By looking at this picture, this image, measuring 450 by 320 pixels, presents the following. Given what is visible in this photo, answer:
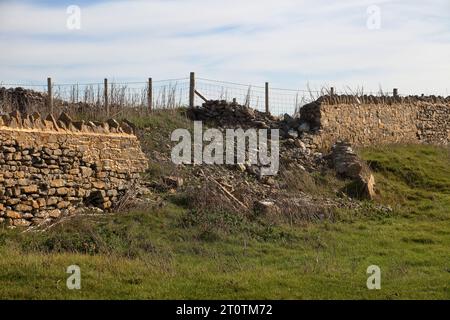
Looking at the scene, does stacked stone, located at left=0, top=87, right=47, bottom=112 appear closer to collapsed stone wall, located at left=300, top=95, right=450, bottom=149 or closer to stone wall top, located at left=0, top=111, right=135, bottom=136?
stone wall top, located at left=0, top=111, right=135, bottom=136

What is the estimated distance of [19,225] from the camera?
11.9 meters

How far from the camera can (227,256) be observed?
10.7 m

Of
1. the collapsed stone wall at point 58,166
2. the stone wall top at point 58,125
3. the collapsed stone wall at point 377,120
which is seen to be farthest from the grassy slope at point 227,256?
the collapsed stone wall at point 377,120

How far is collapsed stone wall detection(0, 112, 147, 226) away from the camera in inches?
470

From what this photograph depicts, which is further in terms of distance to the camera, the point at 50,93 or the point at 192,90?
the point at 192,90

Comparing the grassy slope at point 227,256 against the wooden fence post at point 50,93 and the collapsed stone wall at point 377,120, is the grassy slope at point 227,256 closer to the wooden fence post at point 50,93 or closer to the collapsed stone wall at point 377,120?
the collapsed stone wall at point 377,120

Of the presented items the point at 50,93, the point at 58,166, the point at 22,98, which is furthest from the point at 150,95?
the point at 58,166

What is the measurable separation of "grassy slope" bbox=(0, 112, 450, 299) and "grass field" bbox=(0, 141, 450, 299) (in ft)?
0.05

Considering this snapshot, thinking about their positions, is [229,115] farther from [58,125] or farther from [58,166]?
[58,166]

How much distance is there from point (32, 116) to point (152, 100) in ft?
26.1

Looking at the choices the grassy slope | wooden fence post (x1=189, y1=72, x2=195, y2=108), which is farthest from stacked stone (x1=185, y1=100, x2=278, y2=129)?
the grassy slope
